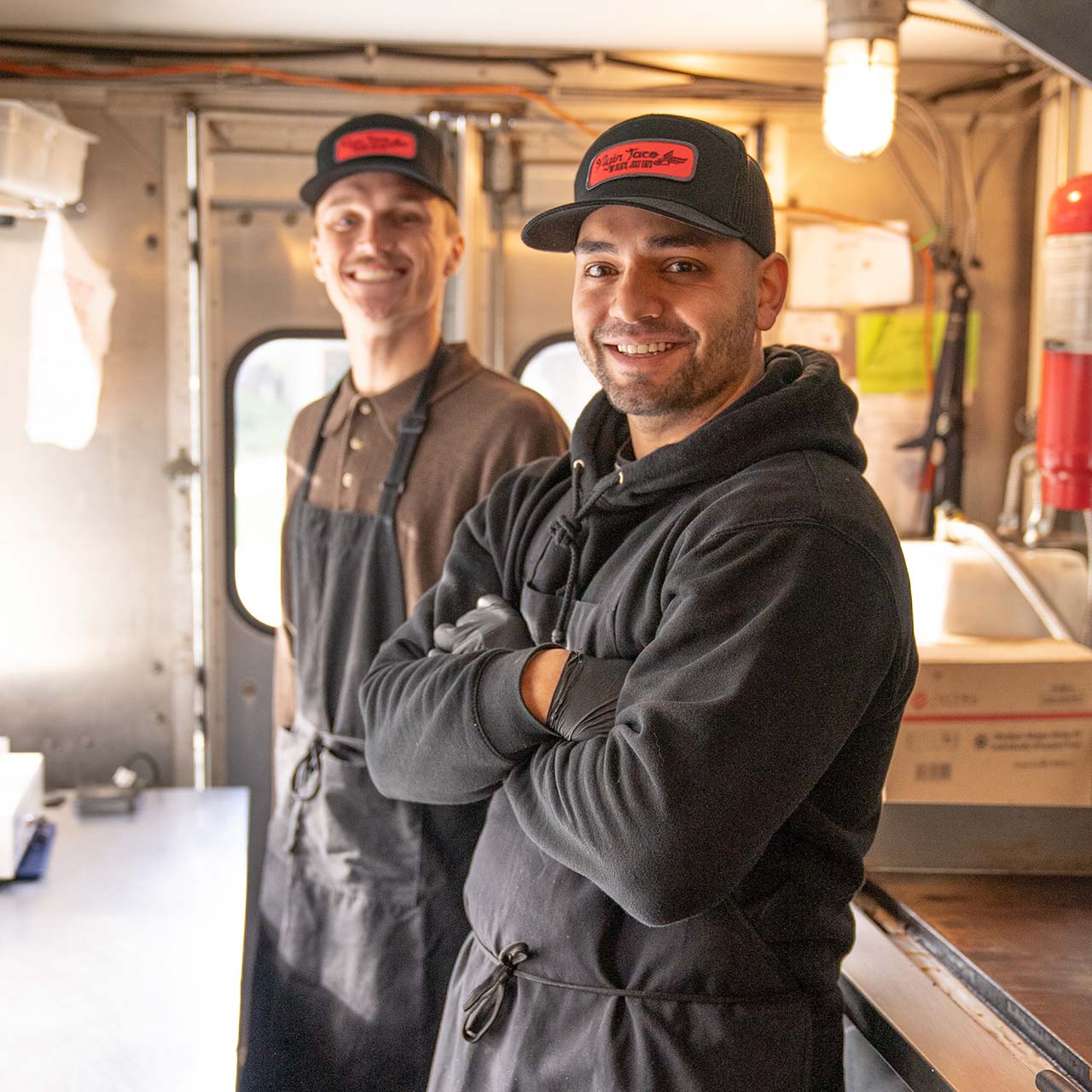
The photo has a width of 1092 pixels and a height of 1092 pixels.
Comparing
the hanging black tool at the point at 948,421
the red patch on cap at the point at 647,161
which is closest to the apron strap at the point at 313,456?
the red patch on cap at the point at 647,161

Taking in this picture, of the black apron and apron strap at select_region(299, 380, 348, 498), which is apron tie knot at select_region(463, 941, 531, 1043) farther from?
apron strap at select_region(299, 380, 348, 498)

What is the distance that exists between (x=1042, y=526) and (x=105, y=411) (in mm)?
2654

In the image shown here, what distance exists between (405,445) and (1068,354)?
1.49 m

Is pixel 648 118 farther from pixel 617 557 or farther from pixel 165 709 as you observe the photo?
pixel 165 709

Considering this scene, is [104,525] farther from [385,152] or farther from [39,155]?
[385,152]

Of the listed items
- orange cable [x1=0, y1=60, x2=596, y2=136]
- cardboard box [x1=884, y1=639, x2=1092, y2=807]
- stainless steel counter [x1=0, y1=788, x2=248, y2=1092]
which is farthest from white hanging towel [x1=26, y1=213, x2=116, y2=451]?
cardboard box [x1=884, y1=639, x2=1092, y2=807]

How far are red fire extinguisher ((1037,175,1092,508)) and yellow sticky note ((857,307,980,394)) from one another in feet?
3.16

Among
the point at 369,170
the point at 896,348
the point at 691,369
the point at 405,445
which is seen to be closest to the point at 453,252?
the point at 369,170

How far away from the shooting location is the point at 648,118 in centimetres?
173

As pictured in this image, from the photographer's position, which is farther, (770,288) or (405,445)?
(405,445)

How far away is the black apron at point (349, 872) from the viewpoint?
2467 mm

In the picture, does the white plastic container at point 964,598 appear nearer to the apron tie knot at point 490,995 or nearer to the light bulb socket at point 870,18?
the apron tie knot at point 490,995

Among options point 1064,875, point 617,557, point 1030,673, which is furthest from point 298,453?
point 1064,875

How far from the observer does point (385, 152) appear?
272cm
